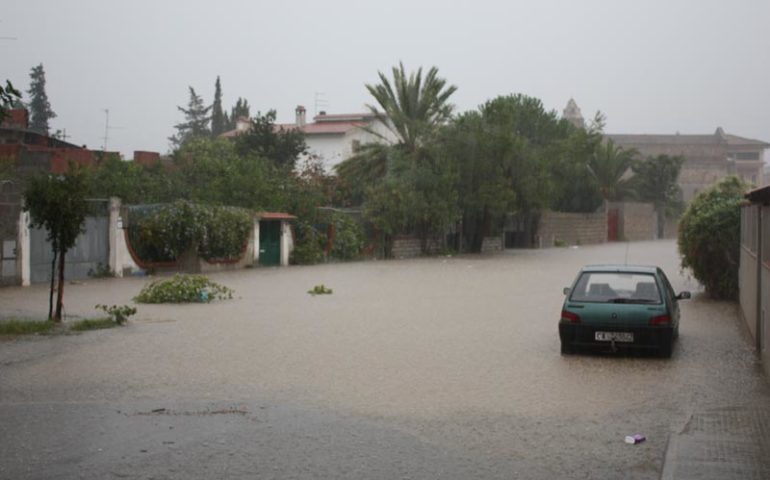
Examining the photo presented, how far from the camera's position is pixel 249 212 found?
33.7 metres

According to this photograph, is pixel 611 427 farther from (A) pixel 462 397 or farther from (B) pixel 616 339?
(B) pixel 616 339

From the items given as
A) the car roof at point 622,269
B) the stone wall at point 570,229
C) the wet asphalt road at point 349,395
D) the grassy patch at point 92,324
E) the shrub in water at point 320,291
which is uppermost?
the stone wall at point 570,229

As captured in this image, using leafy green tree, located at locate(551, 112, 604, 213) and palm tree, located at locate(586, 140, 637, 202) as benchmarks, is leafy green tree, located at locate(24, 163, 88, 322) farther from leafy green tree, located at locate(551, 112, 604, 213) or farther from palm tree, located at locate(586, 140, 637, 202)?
palm tree, located at locate(586, 140, 637, 202)

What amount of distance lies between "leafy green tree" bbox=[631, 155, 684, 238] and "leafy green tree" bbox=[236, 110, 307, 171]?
1489 inches

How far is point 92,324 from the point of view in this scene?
15.5 m

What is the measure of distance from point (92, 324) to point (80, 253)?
1219cm

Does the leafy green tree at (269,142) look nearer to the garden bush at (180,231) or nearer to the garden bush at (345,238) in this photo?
the garden bush at (345,238)

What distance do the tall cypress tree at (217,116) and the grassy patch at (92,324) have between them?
90.3m

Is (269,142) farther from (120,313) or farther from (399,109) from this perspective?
(120,313)

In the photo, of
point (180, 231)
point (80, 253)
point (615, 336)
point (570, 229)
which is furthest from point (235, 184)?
point (570, 229)

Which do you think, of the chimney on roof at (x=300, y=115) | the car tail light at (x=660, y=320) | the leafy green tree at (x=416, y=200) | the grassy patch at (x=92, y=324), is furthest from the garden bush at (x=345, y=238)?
the chimney on roof at (x=300, y=115)

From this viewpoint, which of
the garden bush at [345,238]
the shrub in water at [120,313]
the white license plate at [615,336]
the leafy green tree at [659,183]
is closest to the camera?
the white license plate at [615,336]

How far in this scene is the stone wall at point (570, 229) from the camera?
194 feet

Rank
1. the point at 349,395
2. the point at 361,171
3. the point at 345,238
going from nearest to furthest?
the point at 349,395, the point at 345,238, the point at 361,171
